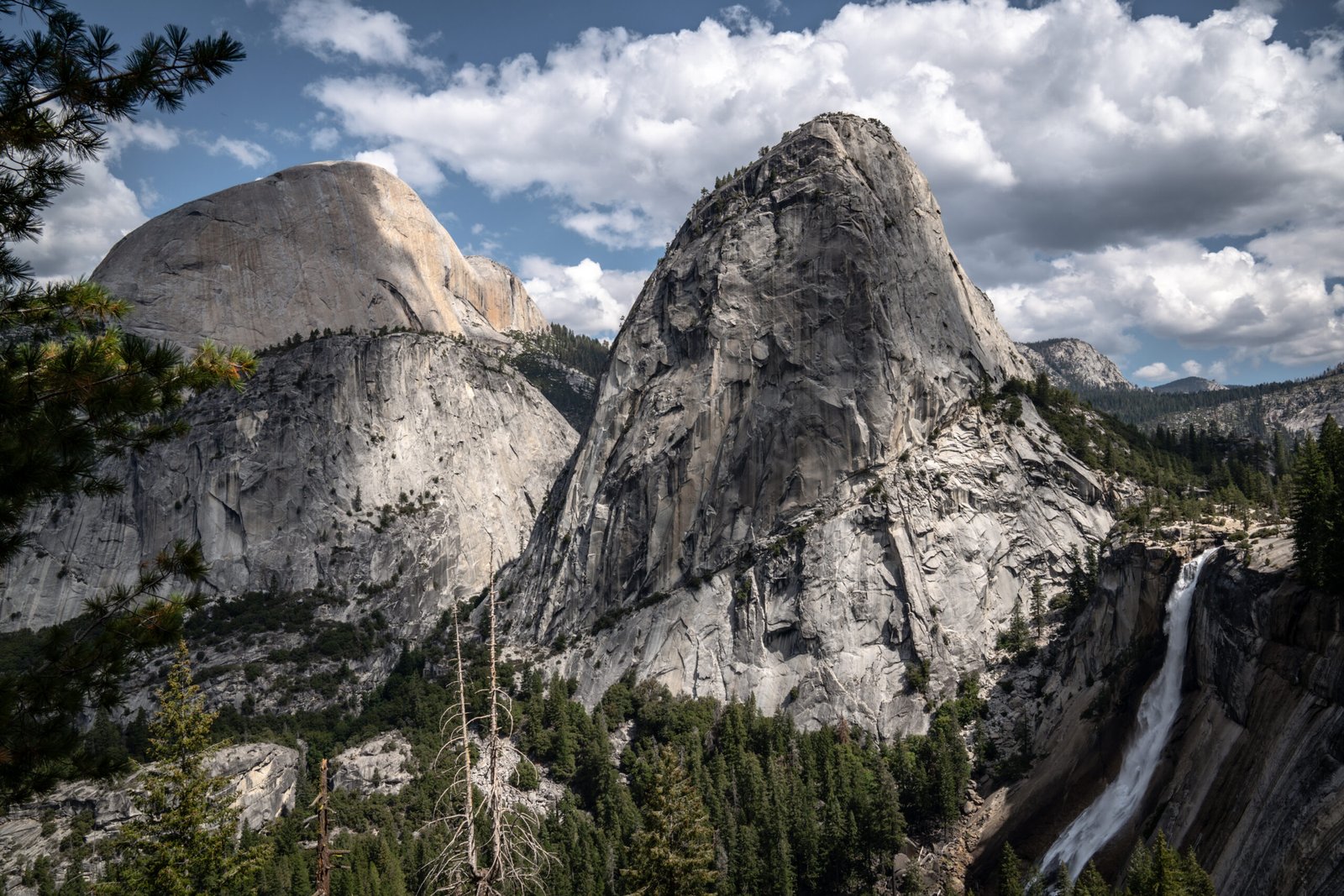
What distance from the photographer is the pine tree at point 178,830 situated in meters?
24.0

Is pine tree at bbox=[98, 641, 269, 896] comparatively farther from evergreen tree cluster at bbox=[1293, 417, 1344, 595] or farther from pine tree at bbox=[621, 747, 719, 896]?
evergreen tree cluster at bbox=[1293, 417, 1344, 595]

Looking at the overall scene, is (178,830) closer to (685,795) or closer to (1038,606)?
(685,795)

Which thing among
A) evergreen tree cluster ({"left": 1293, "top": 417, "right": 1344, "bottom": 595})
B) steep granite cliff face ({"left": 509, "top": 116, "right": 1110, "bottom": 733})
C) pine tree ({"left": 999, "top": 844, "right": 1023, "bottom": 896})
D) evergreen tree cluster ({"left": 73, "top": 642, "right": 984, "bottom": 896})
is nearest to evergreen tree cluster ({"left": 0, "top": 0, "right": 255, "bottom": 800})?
evergreen tree cluster ({"left": 73, "top": 642, "right": 984, "bottom": 896})

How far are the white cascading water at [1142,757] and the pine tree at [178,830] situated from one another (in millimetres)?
45601

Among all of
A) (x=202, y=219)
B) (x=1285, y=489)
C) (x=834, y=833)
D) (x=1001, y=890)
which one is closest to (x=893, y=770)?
(x=834, y=833)

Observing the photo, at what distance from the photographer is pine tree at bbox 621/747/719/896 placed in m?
34.4

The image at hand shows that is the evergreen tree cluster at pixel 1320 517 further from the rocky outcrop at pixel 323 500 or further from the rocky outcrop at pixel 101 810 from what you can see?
the rocky outcrop at pixel 323 500

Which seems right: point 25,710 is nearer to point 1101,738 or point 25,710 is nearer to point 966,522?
point 1101,738

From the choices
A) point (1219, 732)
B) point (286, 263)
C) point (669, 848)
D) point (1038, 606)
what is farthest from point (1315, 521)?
point (286, 263)

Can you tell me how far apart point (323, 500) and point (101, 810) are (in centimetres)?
5261

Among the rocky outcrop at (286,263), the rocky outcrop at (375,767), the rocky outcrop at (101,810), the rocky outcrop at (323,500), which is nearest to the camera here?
the rocky outcrop at (101,810)

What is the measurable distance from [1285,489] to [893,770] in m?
39.7

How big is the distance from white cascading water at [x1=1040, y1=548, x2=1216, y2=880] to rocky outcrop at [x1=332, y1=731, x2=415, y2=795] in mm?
58422

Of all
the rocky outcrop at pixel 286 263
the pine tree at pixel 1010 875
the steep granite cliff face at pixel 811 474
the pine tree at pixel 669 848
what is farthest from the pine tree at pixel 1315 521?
the rocky outcrop at pixel 286 263
